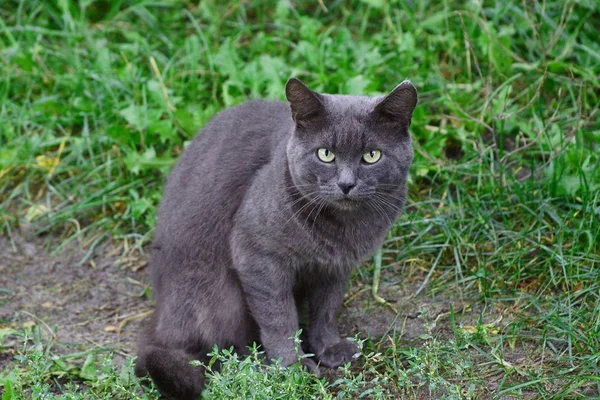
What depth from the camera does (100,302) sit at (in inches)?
155

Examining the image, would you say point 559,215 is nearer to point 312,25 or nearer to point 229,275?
point 229,275

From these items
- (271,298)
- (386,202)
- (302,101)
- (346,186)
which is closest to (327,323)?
(271,298)

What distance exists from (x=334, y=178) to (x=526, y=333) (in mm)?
980

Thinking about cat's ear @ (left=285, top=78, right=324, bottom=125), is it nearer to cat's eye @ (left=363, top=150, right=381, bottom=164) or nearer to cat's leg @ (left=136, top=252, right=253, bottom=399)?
cat's eye @ (left=363, top=150, right=381, bottom=164)

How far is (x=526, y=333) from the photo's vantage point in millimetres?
3283

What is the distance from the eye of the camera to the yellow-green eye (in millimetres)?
3012

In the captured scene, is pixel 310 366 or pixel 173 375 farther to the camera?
pixel 310 366

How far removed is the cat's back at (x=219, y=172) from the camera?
331 centimetres

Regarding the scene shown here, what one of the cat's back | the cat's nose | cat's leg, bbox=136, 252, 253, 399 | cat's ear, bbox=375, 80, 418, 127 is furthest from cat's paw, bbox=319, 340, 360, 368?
cat's ear, bbox=375, 80, 418, 127

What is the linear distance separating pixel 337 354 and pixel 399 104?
1040mm

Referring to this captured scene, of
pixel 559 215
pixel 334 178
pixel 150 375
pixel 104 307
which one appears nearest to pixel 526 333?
pixel 559 215

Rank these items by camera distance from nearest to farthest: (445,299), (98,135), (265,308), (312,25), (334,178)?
(334,178) → (265,308) → (445,299) → (98,135) → (312,25)

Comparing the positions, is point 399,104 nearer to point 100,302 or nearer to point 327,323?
point 327,323

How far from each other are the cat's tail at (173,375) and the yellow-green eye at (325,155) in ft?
2.91
